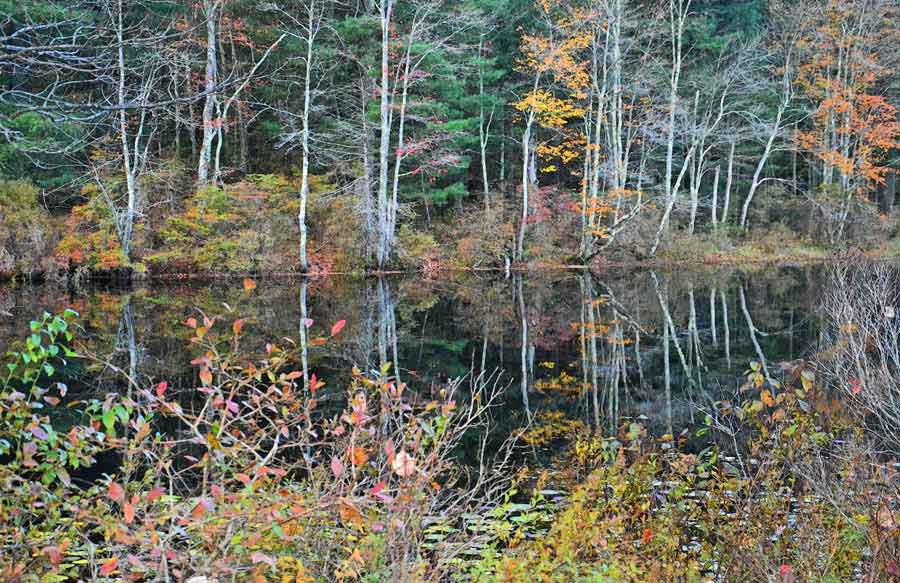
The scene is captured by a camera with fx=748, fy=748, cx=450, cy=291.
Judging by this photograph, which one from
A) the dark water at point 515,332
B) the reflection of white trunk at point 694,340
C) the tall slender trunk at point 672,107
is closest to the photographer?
the dark water at point 515,332

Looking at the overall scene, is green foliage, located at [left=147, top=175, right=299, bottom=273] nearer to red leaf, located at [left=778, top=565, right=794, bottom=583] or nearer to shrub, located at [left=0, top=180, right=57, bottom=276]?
shrub, located at [left=0, top=180, right=57, bottom=276]

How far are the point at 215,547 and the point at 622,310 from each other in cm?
1479

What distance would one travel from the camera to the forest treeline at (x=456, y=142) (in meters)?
24.2

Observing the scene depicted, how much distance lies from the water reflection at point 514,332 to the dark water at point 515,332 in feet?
0.12

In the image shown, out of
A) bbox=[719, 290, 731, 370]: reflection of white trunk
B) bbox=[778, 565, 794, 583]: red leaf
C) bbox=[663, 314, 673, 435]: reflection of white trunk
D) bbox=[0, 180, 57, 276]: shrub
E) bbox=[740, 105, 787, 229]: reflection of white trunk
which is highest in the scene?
bbox=[740, 105, 787, 229]: reflection of white trunk

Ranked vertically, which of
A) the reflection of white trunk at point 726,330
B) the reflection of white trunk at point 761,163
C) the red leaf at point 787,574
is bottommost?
the reflection of white trunk at point 726,330

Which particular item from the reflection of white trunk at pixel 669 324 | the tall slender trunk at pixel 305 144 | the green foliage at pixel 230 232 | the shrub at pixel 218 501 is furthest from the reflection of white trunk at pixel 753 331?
the green foliage at pixel 230 232

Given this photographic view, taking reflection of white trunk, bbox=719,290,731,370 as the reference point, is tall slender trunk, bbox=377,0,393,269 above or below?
above

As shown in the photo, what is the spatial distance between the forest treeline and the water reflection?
135 inches

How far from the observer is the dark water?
9.20 meters

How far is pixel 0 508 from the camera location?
9.91ft

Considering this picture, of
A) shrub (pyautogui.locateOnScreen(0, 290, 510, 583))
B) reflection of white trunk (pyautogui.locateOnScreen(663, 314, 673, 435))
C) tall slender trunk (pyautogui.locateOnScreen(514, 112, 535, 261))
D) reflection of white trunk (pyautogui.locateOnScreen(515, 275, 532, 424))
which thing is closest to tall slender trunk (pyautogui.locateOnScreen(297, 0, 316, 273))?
reflection of white trunk (pyautogui.locateOnScreen(515, 275, 532, 424))

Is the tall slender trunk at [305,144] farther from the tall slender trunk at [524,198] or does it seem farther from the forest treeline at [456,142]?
the tall slender trunk at [524,198]

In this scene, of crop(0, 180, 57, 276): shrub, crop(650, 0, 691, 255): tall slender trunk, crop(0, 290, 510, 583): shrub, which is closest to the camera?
crop(0, 290, 510, 583): shrub
